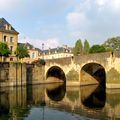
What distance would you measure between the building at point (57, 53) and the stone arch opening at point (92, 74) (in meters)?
32.7

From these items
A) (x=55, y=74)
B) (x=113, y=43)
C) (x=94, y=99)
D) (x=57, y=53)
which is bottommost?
(x=94, y=99)

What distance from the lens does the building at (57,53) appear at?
7719cm

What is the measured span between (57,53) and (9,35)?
90.1 ft

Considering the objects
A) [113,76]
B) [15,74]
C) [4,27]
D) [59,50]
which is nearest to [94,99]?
[113,76]

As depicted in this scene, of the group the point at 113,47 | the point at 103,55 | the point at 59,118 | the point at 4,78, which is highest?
the point at 113,47

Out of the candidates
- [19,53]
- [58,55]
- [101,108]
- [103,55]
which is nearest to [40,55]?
[58,55]

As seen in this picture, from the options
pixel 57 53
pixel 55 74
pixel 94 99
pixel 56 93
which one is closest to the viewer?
pixel 94 99

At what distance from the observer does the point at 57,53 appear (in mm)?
77562

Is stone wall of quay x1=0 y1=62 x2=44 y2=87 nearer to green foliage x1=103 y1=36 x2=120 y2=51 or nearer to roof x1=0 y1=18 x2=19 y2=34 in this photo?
roof x1=0 y1=18 x2=19 y2=34

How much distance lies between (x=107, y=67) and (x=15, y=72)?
1190 cm

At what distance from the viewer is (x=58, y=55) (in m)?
77.2

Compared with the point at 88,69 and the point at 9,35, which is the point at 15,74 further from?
the point at 9,35

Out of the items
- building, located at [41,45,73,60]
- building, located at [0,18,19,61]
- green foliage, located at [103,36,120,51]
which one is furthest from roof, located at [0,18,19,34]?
building, located at [41,45,73,60]

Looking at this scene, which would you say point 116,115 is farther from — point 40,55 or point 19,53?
point 40,55
